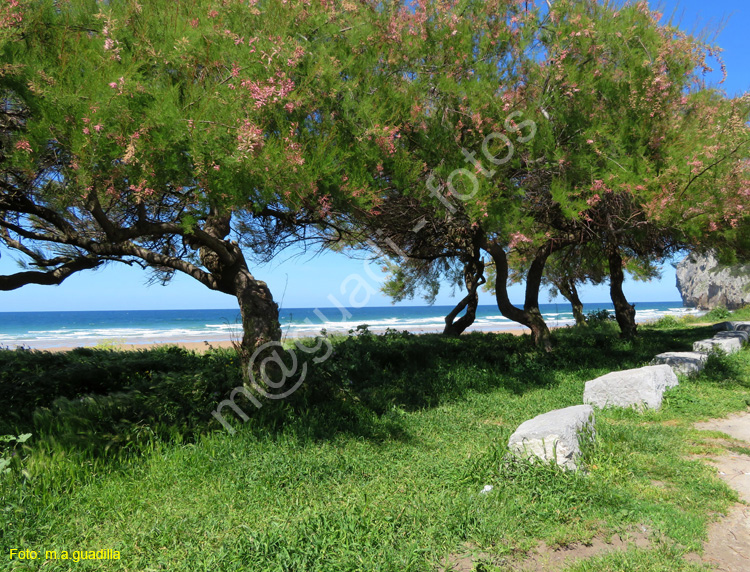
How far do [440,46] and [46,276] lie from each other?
23.5 ft

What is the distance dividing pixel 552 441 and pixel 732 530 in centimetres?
145

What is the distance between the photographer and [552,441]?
4691 mm

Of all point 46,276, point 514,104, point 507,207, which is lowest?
point 46,276

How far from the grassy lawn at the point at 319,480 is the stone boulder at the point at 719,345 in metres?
4.13

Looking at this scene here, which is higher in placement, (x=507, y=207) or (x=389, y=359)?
(x=507, y=207)

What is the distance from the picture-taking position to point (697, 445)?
19.3ft

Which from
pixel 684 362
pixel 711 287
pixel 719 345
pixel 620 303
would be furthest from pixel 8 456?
pixel 711 287

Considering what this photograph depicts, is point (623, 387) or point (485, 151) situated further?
point (485, 151)

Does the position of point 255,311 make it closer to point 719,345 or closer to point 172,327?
point 719,345

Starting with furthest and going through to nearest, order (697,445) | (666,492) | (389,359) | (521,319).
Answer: (521,319)
(389,359)
(697,445)
(666,492)

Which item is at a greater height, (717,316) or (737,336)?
(737,336)

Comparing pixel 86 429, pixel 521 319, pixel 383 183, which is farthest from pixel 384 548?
pixel 521 319

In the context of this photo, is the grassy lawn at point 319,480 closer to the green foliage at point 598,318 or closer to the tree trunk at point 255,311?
the tree trunk at point 255,311

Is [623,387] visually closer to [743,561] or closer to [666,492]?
[666,492]
